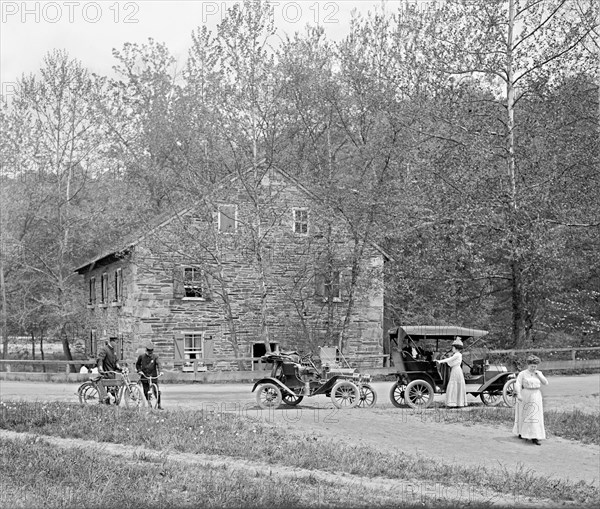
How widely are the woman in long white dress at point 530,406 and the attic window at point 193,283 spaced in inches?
772

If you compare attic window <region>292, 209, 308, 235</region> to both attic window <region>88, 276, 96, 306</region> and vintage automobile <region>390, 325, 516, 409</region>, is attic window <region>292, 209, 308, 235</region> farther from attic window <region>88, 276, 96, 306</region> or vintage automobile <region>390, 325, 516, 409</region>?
attic window <region>88, 276, 96, 306</region>

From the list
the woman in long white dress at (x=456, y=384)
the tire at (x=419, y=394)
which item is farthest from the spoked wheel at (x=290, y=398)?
the woman in long white dress at (x=456, y=384)

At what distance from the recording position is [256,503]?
9453 mm

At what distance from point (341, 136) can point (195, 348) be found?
10442 mm

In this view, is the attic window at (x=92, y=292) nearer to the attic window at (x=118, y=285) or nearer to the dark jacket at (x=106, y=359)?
the attic window at (x=118, y=285)

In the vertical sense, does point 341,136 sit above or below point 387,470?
above

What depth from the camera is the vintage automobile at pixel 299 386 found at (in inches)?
757

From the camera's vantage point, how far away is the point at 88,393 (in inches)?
805

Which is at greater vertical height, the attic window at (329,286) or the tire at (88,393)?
the attic window at (329,286)

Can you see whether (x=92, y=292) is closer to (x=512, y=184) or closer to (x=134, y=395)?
(x=512, y=184)

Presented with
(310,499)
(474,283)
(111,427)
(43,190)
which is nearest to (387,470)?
(310,499)

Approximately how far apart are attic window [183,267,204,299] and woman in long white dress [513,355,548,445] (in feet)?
64.4

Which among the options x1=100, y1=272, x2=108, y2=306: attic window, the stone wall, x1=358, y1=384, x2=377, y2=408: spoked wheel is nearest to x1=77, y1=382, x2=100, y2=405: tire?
x1=358, y1=384, x2=377, y2=408: spoked wheel

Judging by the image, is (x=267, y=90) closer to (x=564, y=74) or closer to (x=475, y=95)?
(x=475, y=95)
